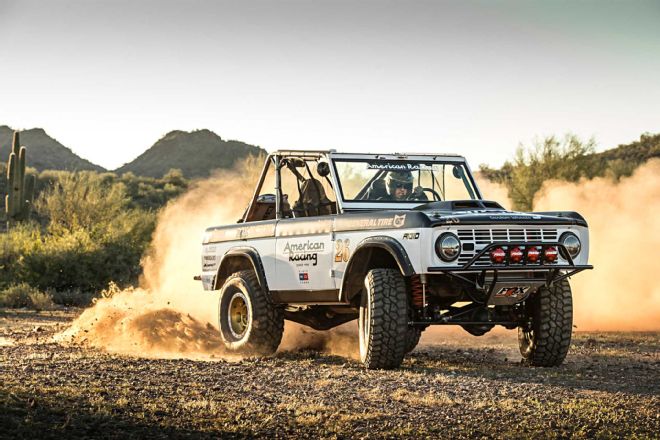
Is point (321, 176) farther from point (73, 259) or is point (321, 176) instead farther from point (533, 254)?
point (73, 259)

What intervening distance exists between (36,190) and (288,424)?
6289 centimetres

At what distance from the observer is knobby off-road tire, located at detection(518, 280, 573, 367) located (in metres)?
12.0

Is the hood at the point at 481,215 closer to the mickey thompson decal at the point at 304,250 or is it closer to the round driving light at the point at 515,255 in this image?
the round driving light at the point at 515,255

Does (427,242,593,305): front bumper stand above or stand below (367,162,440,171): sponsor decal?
below

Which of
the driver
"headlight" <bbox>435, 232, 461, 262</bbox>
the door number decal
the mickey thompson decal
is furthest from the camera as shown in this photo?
the driver

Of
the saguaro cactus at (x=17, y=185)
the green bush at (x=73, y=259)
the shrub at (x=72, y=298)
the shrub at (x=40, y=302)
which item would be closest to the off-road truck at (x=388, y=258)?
the shrub at (x=40, y=302)

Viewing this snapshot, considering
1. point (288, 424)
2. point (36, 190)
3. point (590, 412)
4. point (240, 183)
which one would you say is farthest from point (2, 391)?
point (36, 190)

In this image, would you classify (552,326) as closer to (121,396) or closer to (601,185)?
(121,396)

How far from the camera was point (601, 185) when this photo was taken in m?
25.9

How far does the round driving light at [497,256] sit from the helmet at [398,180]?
239 cm

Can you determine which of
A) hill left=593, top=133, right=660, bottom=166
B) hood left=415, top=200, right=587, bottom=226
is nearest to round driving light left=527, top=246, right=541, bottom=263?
hood left=415, top=200, right=587, bottom=226

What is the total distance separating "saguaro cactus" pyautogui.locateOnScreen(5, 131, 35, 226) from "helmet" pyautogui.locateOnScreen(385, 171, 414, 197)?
2178cm

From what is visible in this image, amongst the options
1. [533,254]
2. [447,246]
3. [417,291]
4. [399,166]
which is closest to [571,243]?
[533,254]

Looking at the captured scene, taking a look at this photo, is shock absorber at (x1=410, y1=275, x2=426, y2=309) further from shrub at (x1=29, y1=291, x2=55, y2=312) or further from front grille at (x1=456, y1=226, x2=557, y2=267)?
shrub at (x1=29, y1=291, x2=55, y2=312)
